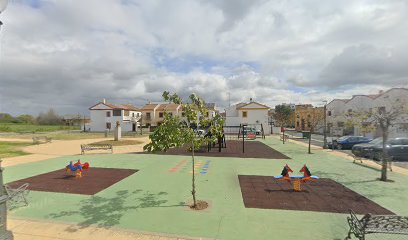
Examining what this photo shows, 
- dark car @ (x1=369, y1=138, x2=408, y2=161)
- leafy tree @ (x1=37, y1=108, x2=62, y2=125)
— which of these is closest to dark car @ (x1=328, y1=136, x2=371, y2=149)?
dark car @ (x1=369, y1=138, x2=408, y2=161)

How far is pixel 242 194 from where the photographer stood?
320 inches

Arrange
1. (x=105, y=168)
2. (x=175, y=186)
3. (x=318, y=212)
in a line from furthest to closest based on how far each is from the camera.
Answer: (x=105, y=168)
(x=175, y=186)
(x=318, y=212)

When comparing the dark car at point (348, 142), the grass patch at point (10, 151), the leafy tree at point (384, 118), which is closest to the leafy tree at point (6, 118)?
the grass patch at point (10, 151)

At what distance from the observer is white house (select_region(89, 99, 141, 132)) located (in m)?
59.6

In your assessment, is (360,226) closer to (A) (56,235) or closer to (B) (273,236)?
(B) (273,236)

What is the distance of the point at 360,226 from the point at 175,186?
646cm

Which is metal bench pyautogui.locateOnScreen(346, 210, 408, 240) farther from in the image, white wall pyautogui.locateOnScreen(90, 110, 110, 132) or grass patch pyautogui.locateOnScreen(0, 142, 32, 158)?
white wall pyautogui.locateOnScreen(90, 110, 110, 132)

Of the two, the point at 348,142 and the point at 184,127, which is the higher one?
the point at 184,127

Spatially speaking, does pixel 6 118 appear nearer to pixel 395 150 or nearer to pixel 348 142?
pixel 348 142

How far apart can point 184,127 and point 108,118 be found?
58.9m

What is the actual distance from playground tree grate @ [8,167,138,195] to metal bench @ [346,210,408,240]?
8.43 metres

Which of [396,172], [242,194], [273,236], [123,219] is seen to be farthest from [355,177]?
[123,219]

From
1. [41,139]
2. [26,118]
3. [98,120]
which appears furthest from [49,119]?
[41,139]

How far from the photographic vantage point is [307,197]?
7.91 meters
